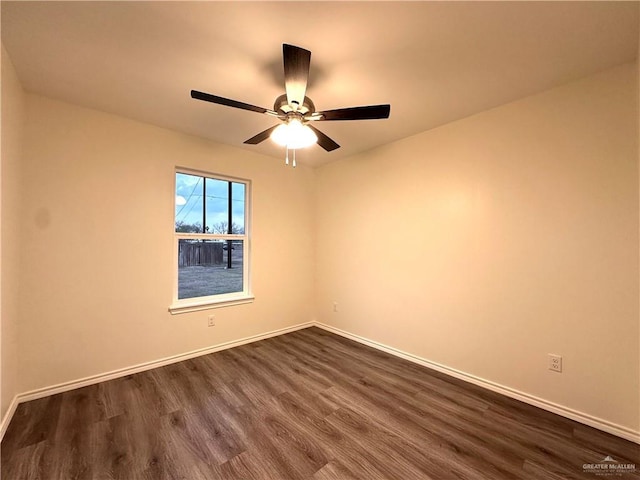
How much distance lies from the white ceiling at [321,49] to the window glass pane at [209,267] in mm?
1515

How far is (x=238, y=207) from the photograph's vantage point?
351 cm

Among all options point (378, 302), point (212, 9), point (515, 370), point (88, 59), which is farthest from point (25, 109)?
point (515, 370)

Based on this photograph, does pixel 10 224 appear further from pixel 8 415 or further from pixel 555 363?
pixel 555 363

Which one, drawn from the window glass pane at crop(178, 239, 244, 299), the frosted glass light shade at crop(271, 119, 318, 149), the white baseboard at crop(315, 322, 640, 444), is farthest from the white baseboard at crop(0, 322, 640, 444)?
the frosted glass light shade at crop(271, 119, 318, 149)

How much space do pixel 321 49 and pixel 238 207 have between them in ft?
7.49

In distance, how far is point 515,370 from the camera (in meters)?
2.21

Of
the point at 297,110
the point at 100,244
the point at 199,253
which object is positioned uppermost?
the point at 297,110

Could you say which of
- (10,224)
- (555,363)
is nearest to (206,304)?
(10,224)

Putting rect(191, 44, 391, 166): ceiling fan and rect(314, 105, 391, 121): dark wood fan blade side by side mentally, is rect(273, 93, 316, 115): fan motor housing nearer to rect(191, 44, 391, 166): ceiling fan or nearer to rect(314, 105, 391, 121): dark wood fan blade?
rect(191, 44, 391, 166): ceiling fan

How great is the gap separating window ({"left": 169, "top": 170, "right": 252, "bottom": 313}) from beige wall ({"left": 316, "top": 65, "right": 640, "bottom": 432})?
174cm

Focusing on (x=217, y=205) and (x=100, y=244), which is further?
(x=217, y=205)

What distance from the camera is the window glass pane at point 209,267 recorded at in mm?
3059

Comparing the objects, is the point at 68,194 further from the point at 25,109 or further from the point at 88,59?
the point at 88,59

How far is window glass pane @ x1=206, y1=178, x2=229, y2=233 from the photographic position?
3250 millimetres
